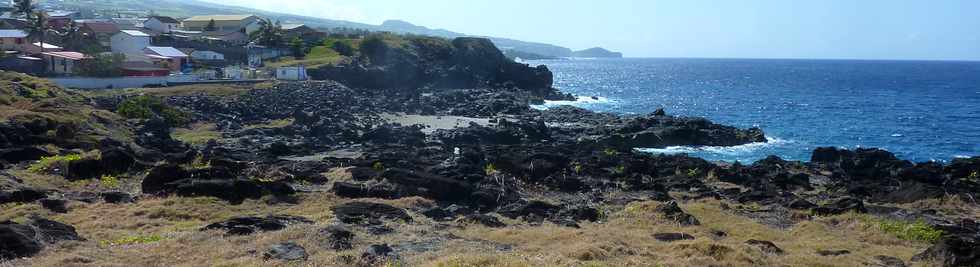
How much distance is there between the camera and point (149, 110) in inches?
1997

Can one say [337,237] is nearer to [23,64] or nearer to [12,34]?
[23,64]

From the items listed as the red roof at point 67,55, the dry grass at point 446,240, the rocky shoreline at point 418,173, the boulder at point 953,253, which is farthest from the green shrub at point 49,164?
the red roof at point 67,55

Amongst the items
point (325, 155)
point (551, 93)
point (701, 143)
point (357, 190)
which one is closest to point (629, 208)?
point (357, 190)

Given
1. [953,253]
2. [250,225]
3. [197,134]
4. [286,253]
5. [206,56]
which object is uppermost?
[953,253]

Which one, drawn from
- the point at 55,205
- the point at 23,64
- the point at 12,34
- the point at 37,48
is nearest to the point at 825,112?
A: the point at 23,64

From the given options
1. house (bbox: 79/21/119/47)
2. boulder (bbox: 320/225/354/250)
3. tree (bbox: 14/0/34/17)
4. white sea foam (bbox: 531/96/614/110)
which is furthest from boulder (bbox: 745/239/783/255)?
house (bbox: 79/21/119/47)

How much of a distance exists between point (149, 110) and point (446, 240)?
39.4 m

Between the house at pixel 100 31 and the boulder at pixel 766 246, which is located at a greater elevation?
the boulder at pixel 766 246

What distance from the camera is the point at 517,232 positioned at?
2061 cm

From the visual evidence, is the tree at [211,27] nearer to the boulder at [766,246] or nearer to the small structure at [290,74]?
the small structure at [290,74]

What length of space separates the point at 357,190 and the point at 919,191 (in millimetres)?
23701

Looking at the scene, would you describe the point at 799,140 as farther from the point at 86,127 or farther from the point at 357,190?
the point at 86,127

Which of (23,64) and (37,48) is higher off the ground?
(37,48)

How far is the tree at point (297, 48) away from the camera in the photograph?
310 ft
